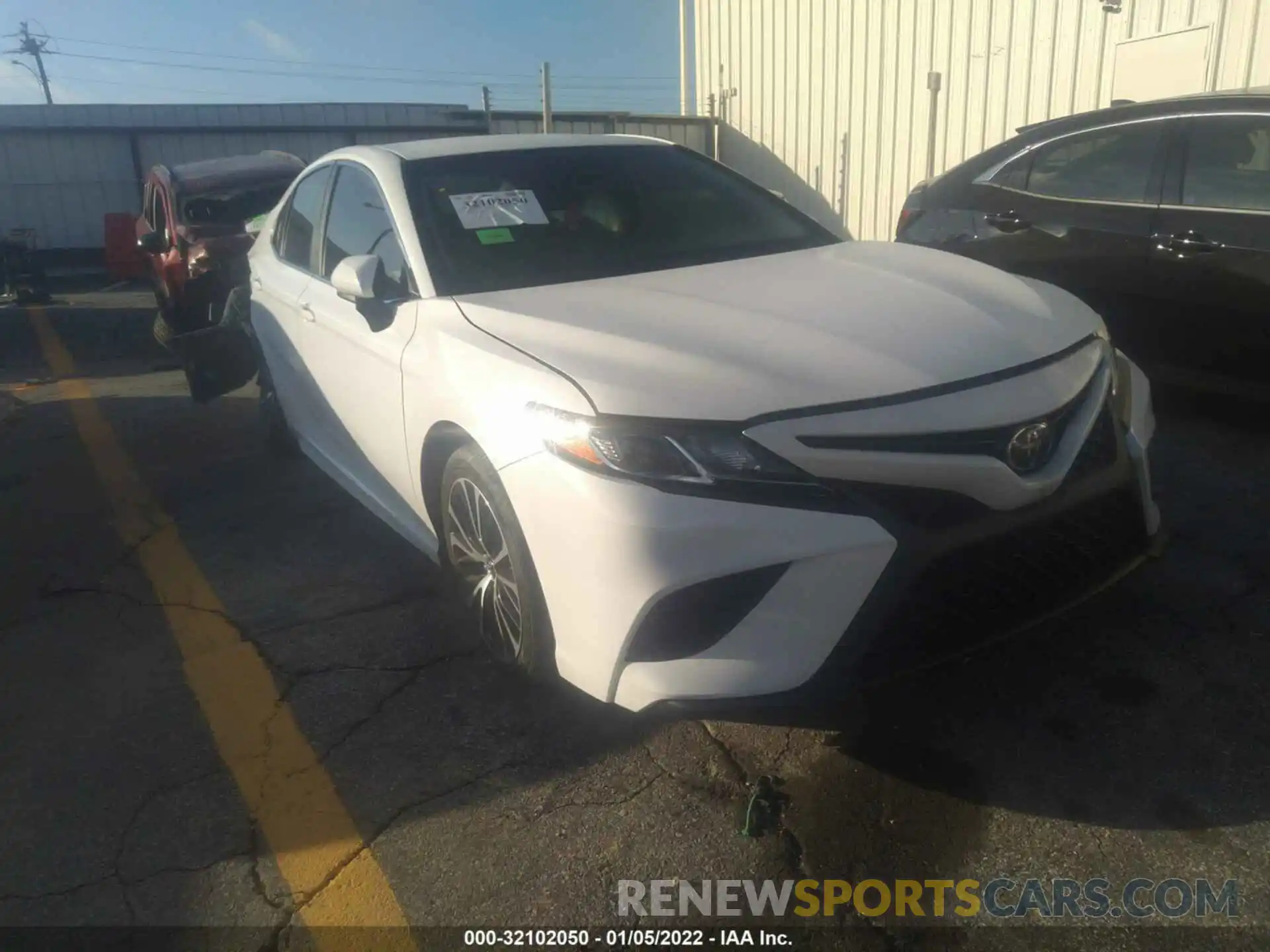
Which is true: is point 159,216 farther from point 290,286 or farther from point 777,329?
point 777,329

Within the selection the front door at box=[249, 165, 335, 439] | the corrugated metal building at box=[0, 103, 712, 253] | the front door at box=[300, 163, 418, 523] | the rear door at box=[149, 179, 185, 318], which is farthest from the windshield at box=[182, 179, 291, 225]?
the corrugated metal building at box=[0, 103, 712, 253]

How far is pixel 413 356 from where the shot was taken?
300 centimetres

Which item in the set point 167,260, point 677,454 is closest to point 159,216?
point 167,260

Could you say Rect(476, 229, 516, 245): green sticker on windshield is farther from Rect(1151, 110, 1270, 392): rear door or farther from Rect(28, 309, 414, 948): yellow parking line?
Rect(1151, 110, 1270, 392): rear door

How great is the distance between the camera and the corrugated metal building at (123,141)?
15.4 m

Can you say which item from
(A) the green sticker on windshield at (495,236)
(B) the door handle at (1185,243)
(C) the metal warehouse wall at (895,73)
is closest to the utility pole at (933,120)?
(C) the metal warehouse wall at (895,73)

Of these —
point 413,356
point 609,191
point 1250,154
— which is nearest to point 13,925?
point 413,356

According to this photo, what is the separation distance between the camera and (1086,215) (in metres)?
4.85

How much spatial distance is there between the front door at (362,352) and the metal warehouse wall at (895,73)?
21.4ft

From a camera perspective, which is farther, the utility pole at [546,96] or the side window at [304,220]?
the utility pole at [546,96]

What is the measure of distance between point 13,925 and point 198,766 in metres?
0.58

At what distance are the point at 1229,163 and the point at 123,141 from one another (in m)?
15.9

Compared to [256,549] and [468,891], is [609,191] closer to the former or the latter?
[256,549]

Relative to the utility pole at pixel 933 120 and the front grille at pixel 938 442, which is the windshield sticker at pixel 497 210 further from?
the utility pole at pixel 933 120
